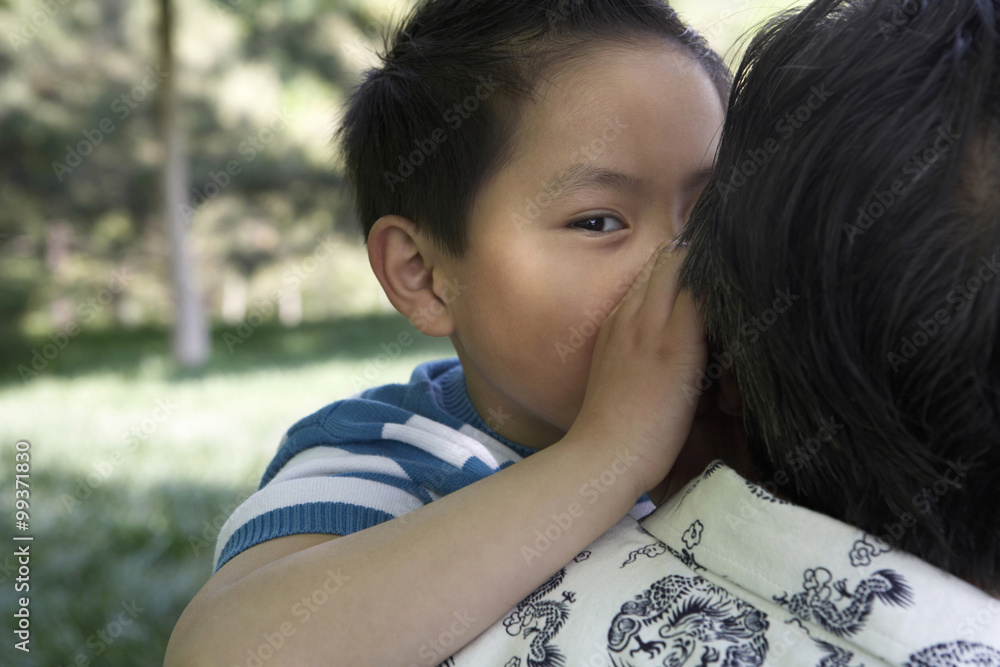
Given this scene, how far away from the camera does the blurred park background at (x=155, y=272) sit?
10.1 ft

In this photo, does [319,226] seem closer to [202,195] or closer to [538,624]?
[202,195]

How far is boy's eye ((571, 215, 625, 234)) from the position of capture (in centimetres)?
150

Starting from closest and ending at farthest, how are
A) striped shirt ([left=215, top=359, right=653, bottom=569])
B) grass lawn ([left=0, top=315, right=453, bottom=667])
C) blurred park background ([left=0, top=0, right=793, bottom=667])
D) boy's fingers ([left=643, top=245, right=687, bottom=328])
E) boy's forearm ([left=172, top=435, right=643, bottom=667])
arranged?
boy's forearm ([left=172, top=435, right=643, bottom=667]) < boy's fingers ([left=643, top=245, right=687, bottom=328]) < striped shirt ([left=215, top=359, right=653, bottom=569]) < grass lawn ([left=0, top=315, right=453, bottom=667]) < blurred park background ([left=0, top=0, right=793, bottom=667])

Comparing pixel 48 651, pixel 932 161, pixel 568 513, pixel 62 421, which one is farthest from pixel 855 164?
pixel 62 421

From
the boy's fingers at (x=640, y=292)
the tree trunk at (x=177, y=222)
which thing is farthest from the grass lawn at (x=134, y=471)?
the boy's fingers at (x=640, y=292)

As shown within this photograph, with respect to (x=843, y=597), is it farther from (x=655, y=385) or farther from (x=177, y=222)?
(x=177, y=222)

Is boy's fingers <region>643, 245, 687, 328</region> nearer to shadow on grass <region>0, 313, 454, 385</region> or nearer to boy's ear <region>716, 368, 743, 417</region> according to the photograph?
boy's ear <region>716, 368, 743, 417</region>

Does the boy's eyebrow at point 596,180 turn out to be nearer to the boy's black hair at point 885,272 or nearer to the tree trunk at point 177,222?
the boy's black hair at point 885,272

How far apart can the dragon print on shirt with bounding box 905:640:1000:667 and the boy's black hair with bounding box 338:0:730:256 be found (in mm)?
1075

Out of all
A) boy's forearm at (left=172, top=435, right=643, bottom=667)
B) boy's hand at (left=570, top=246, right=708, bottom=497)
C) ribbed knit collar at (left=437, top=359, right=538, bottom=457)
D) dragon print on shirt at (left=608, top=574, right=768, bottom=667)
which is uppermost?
boy's hand at (left=570, top=246, right=708, bottom=497)

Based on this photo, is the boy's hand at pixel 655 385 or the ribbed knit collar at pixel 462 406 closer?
the boy's hand at pixel 655 385

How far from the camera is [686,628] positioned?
0.91 meters

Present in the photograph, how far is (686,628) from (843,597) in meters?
0.16

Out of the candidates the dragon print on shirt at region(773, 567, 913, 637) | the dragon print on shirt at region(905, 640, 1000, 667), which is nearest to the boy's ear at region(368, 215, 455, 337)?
the dragon print on shirt at region(773, 567, 913, 637)
